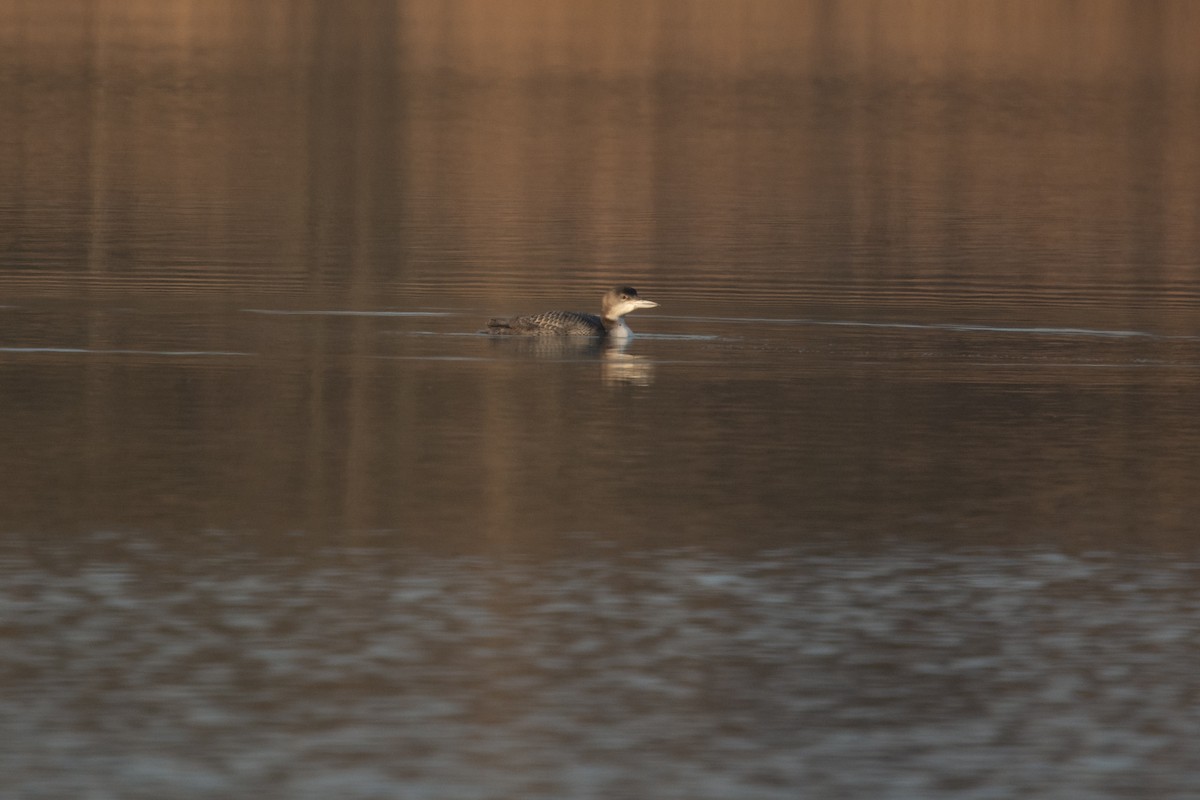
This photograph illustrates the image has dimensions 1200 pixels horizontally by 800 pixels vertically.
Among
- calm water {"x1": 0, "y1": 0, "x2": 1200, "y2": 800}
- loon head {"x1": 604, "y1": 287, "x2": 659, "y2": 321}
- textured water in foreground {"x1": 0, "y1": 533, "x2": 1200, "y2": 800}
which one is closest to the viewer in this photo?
textured water in foreground {"x1": 0, "y1": 533, "x2": 1200, "y2": 800}

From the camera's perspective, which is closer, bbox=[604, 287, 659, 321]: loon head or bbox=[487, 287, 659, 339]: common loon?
bbox=[487, 287, 659, 339]: common loon

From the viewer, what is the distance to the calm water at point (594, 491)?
1108 centimetres

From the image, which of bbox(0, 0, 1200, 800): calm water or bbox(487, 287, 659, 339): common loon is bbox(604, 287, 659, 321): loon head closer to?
bbox(487, 287, 659, 339): common loon

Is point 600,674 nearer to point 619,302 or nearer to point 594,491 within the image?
point 594,491

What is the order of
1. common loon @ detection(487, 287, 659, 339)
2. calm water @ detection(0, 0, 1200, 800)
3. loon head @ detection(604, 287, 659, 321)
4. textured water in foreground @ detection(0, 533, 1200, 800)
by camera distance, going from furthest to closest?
1. loon head @ detection(604, 287, 659, 321)
2. common loon @ detection(487, 287, 659, 339)
3. calm water @ detection(0, 0, 1200, 800)
4. textured water in foreground @ detection(0, 533, 1200, 800)

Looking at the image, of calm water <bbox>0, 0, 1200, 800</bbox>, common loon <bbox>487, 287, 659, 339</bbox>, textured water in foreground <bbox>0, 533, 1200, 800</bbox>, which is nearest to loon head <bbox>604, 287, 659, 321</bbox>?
common loon <bbox>487, 287, 659, 339</bbox>

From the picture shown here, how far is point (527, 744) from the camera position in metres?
10.9

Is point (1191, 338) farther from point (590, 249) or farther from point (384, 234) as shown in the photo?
point (384, 234)

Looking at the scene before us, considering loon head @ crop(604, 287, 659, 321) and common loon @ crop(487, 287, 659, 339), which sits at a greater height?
loon head @ crop(604, 287, 659, 321)

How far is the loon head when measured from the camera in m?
25.2

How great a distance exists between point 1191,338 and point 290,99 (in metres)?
45.5

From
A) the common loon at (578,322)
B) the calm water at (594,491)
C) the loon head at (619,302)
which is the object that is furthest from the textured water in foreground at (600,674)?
the loon head at (619,302)

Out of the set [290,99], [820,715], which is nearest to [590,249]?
[820,715]

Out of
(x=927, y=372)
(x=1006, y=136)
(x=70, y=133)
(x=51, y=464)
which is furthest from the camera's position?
(x=1006, y=136)
